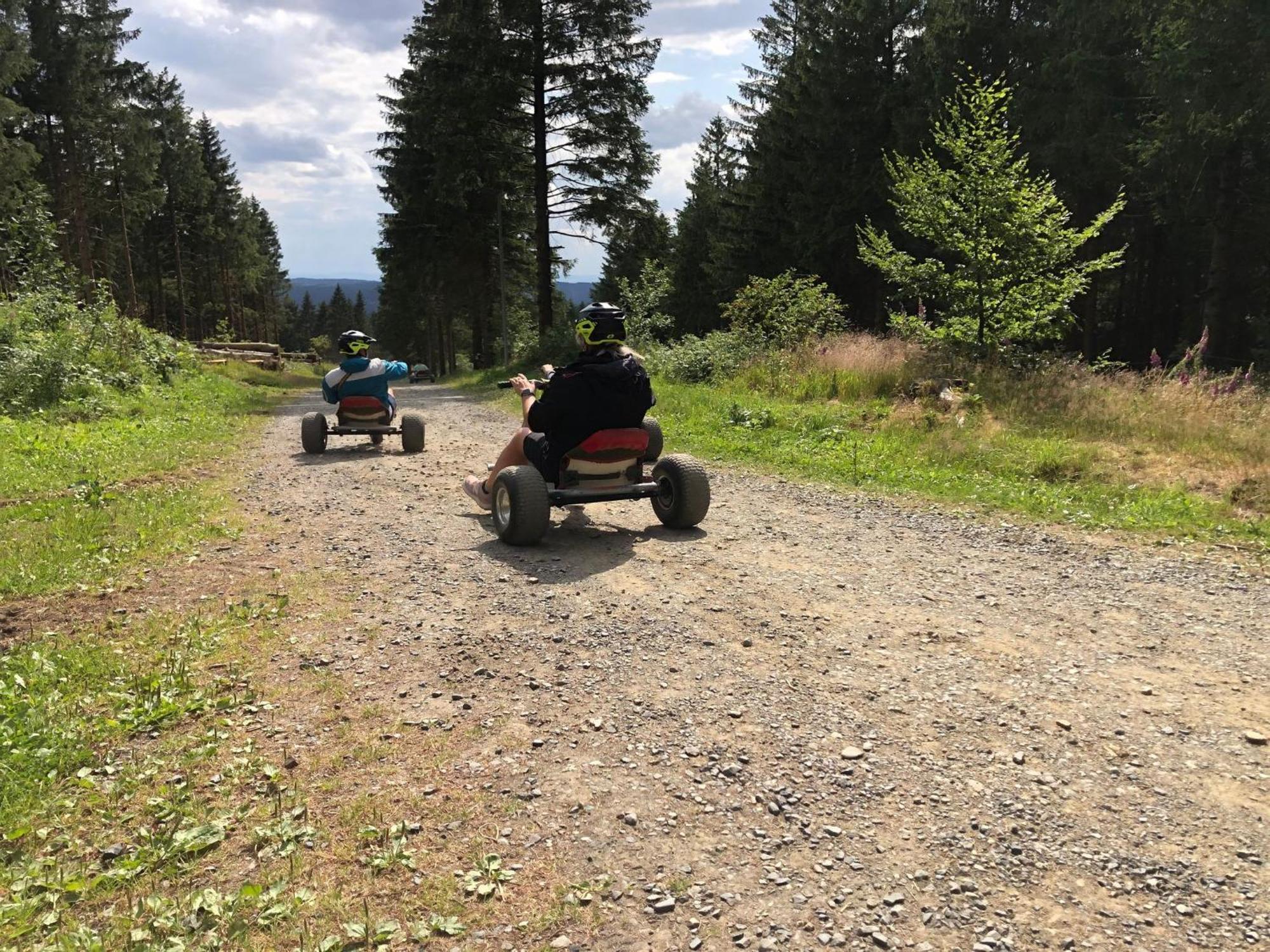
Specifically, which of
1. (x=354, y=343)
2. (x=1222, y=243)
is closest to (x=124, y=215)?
(x=354, y=343)

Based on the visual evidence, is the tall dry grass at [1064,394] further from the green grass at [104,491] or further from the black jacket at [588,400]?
the green grass at [104,491]

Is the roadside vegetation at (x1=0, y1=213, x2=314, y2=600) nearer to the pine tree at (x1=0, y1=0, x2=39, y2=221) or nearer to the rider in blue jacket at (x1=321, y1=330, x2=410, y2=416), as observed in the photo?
the rider in blue jacket at (x1=321, y1=330, x2=410, y2=416)

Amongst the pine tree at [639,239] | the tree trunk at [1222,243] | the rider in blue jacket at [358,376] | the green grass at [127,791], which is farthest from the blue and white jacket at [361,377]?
the tree trunk at [1222,243]

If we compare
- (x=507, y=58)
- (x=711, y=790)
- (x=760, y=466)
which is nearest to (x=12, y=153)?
(x=507, y=58)

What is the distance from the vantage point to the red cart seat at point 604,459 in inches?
250

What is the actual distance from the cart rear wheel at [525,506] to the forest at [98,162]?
16.7 meters

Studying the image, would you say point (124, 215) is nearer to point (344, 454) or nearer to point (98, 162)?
point (98, 162)

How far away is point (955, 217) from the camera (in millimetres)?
12641

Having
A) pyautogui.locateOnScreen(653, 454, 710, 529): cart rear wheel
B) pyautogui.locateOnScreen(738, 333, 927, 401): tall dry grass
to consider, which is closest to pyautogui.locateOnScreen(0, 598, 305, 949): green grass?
pyautogui.locateOnScreen(653, 454, 710, 529): cart rear wheel

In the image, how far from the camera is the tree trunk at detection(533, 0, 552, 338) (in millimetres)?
23000

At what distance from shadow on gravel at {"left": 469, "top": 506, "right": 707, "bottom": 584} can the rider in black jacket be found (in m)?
0.60

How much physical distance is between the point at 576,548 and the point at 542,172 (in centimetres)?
2103

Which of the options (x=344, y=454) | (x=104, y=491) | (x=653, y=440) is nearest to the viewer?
(x=104, y=491)

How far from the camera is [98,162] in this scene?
3147cm
